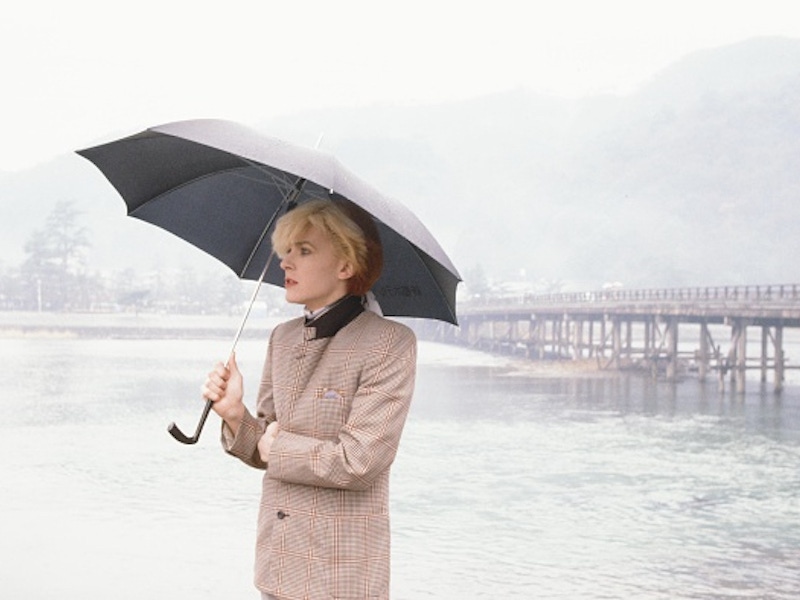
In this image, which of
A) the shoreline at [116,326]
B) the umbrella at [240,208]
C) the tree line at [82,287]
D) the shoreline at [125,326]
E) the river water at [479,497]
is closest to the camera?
the umbrella at [240,208]

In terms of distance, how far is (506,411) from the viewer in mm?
19719

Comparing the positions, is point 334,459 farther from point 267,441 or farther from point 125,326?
point 125,326

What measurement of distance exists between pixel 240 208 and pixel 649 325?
28.8 metres

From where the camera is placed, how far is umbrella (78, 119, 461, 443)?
185 cm

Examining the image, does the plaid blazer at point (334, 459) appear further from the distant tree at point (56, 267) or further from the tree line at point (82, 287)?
the distant tree at point (56, 267)

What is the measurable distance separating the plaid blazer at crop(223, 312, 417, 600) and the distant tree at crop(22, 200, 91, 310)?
4167 cm

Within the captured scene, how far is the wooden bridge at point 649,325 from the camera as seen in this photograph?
20469 mm

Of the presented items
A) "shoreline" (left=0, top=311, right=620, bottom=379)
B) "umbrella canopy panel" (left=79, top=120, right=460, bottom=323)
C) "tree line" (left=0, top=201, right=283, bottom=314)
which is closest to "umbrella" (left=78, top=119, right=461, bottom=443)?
"umbrella canopy panel" (left=79, top=120, right=460, bottom=323)

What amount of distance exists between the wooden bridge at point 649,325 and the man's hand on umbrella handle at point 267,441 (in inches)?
724

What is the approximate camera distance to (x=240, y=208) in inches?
79.7

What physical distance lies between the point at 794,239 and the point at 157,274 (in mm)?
28780

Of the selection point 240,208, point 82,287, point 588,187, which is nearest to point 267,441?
point 240,208

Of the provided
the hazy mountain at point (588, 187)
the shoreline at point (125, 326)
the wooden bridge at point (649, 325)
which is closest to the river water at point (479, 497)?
the wooden bridge at point (649, 325)

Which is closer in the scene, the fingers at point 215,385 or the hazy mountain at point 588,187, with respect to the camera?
the fingers at point 215,385
